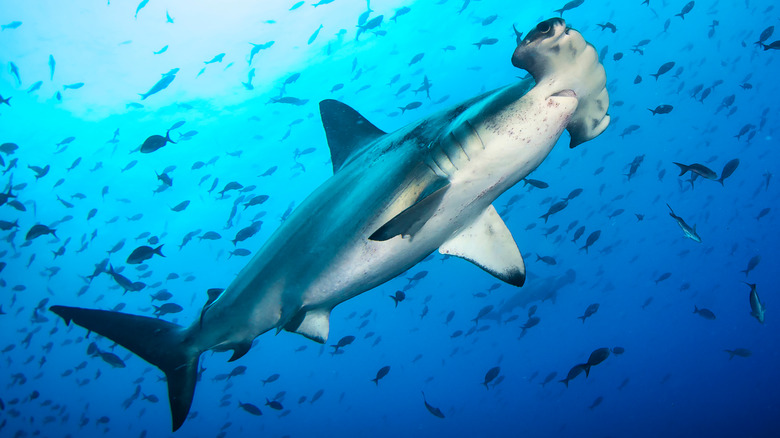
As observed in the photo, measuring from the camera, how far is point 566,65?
2.00m

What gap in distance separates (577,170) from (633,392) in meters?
37.8

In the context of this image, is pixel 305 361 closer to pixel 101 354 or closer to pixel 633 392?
pixel 633 392

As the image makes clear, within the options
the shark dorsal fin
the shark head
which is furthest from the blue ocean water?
the shark head

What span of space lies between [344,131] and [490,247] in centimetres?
201

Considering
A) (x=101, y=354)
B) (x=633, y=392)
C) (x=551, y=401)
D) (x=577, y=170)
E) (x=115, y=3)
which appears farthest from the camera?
(x=551, y=401)

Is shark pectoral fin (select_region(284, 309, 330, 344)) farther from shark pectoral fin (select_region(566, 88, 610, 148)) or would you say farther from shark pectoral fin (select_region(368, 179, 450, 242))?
shark pectoral fin (select_region(566, 88, 610, 148))

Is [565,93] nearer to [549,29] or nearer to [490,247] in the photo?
[549,29]

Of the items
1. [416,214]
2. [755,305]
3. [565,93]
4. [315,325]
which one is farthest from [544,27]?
[755,305]

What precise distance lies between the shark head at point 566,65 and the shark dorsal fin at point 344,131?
211 centimetres

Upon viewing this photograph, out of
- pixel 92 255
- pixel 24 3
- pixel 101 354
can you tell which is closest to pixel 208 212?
pixel 92 255

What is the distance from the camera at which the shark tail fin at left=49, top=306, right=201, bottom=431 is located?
142 inches

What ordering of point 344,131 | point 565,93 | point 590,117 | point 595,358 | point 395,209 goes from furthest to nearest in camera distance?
point 595,358, point 344,131, point 395,209, point 590,117, point 565,93

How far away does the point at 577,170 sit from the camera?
49312mm

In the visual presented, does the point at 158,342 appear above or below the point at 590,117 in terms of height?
below
